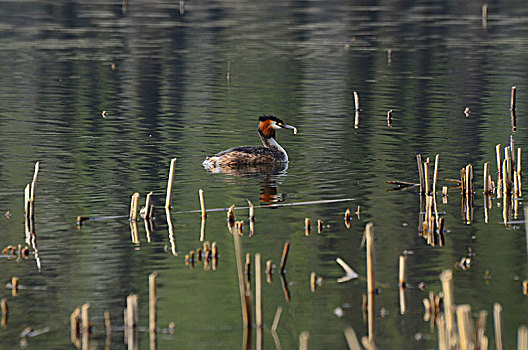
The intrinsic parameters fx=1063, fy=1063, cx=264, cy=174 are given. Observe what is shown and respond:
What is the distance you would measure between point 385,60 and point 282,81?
26.8 feet

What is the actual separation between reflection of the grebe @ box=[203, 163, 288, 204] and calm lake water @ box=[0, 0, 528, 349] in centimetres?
10

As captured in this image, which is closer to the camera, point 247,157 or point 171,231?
point 171,231

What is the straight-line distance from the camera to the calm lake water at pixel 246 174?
11820mm

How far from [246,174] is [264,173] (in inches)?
14.3

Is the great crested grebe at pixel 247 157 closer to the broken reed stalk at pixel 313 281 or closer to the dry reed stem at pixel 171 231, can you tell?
the dry reed stem at pixel 171 231

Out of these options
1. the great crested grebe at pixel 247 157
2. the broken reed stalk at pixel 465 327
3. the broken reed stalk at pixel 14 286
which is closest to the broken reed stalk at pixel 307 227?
the broken reed stalk at pixel 14 286

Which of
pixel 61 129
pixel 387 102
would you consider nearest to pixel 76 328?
pixel 61 129

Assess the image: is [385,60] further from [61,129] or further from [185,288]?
[185,288]

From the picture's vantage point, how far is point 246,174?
20469 millimetres

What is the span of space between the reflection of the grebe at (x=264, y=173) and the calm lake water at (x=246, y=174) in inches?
4.1

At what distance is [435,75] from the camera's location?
38.1 meters

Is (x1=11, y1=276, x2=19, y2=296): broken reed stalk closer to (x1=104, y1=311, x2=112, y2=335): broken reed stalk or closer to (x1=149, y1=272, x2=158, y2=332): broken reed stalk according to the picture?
(x1=104, y1=311, x2=112, y2=335): broken reed stalk

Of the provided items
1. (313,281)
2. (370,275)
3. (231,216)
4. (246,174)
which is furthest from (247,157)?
(370,275)

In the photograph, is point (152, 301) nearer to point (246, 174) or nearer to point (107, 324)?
point (107, 324)
